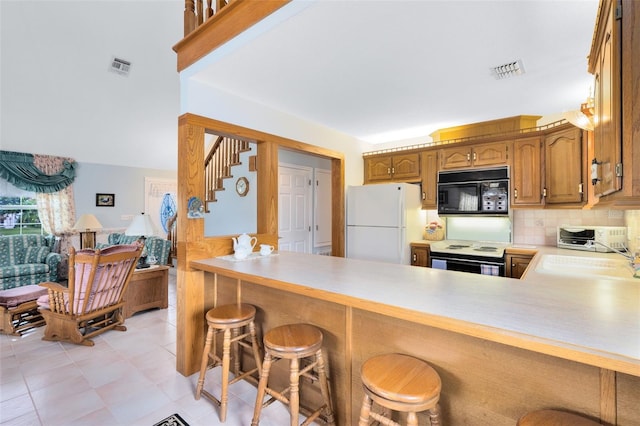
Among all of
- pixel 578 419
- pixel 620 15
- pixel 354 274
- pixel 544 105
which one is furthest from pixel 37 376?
pixel 544 105

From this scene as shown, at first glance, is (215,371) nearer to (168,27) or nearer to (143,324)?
(143,324)

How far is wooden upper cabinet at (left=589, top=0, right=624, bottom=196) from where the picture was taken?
104 cm

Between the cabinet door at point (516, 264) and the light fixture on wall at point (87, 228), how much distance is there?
5895 millimetres

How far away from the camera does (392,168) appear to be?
165 inches

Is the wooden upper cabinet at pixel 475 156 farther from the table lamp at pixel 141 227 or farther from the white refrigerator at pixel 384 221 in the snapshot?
the table lamp at pixel 141 227

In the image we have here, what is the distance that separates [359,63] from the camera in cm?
218

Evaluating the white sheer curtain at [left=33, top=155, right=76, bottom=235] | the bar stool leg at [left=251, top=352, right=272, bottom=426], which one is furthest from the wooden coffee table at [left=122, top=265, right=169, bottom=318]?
the white sheer curtain at [left=33, top=155, right=76, bottom=235]

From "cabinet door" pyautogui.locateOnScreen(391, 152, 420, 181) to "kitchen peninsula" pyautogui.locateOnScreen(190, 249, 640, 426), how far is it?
2324 millimetres

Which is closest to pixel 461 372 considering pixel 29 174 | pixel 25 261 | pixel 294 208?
pixel 294 208

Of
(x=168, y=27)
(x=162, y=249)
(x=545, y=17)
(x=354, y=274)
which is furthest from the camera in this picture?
(x=162, y=249)

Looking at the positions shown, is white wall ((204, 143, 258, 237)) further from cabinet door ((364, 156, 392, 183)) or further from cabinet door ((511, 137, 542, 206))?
cabinet door ((511, 137, 542, 206))

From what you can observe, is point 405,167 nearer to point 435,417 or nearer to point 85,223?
point 435,417

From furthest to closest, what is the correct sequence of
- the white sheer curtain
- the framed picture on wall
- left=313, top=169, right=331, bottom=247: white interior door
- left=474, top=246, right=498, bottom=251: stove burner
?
the framed picture on wall
the white sheer curtain
left=313, top=169, right=331, bottom=247: white interior door
left=474, top=246, right=498, bottom=251: stove burner

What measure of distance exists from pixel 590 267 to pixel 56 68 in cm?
671
